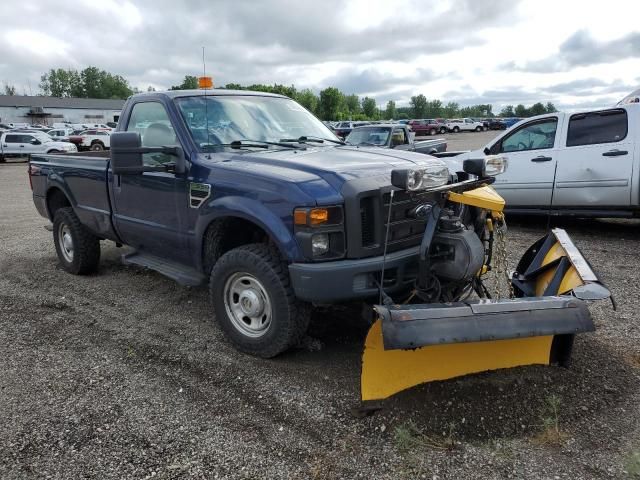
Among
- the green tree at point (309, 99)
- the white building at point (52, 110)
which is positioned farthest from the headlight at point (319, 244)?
the white building at point (52, 110)

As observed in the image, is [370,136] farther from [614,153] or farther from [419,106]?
[419,106]

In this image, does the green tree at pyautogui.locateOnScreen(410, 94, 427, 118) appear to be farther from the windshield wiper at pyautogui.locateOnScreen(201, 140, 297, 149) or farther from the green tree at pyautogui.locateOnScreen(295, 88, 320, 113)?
the windshield wiper at pyautogui.locateOnScreen(201, 140, 297, 149)

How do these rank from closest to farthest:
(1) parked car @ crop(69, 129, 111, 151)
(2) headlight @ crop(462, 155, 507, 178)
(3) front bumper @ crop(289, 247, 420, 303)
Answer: (3) front bumper @ crop(289, 247, 420, 303), (2) headlight @ crop(462, 155, 507, 178), (1) parked car @ crop(69, 129, 111, 151)

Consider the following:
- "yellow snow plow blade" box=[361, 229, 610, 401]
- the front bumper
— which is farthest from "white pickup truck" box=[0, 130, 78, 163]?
"yellow snow plow blade" box=[361, 229, 610, 401]

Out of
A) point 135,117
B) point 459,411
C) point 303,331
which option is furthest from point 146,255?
point 459,411

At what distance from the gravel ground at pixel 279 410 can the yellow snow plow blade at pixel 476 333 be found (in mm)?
132

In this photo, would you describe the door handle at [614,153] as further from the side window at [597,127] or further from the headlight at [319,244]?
the headlight at [319,244]

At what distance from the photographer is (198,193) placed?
157 inches

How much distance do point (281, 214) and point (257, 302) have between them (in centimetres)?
73

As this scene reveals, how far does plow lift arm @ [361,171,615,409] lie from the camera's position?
2770 millimetres

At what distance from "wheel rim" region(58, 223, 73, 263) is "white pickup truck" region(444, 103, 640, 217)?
16.7 ft

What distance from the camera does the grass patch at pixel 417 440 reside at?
276cm

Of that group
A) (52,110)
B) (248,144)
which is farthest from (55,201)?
(52,110)

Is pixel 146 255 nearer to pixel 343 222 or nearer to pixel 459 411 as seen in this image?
pixel 343 222
